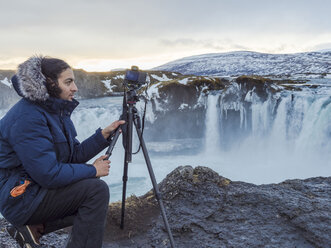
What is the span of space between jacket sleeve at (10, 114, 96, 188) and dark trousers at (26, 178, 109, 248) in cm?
13

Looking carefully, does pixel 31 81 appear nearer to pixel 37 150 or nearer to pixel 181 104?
pixel 37 150

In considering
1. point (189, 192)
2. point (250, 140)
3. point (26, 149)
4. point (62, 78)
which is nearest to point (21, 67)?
→ point (62, 78)

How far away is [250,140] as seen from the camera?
17281mm

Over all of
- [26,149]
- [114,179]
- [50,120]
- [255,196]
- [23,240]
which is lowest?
[114,179]

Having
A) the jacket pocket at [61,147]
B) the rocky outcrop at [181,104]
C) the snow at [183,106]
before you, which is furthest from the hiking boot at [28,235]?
the snow at [183,106]

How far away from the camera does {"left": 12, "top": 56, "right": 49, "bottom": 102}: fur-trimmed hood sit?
2074mm

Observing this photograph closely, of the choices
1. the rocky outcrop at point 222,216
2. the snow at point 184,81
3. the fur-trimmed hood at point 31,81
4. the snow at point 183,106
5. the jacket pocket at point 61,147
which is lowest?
the rocky outcrop at point 222,216

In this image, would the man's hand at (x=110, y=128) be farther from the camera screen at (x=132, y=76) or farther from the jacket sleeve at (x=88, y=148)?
the camera screen at (x=132, y=76)

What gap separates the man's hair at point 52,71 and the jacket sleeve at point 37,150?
32 cm

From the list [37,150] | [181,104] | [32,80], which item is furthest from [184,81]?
[37,150]

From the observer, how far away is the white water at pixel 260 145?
14.6 m

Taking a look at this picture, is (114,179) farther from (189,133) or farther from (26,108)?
(26,108)

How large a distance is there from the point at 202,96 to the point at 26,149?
16.4 meters

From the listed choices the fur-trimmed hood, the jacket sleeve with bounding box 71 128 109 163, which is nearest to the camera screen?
the jacket sleeve with bounding box 71 128 109 163
